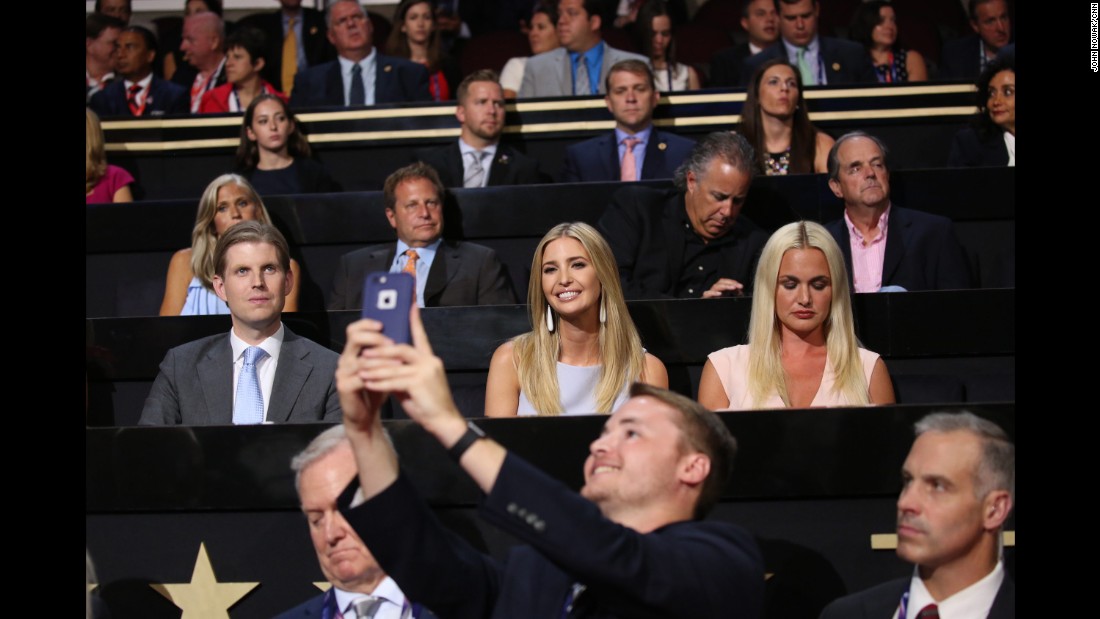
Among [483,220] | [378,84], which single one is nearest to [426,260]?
[483,220]

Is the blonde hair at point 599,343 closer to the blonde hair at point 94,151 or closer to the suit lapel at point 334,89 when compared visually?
the blonde hair at point 94,151

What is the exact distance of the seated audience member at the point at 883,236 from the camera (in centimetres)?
373

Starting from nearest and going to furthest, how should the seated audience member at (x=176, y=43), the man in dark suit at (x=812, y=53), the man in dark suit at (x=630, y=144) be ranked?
the man in dark suit at (x=630, y=144)
the man in dark suit at (x=812, y=53)
the seated audience member at (x=176, y=43)

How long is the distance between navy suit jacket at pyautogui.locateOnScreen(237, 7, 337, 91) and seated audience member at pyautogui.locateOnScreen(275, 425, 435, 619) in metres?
3.60

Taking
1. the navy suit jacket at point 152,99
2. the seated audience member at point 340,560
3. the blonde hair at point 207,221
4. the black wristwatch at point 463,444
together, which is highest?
the navy suit jacket at point 152,99

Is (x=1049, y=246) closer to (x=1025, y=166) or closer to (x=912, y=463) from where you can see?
(x=1025, y=166)

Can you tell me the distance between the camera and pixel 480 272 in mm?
3865

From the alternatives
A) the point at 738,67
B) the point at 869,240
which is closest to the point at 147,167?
the point at 738,67

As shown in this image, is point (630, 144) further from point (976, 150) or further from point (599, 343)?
point (599, 343)

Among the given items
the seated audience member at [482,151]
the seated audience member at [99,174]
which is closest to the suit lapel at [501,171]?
the seated audience member at [482,151]

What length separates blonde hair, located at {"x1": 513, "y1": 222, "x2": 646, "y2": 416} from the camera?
9.82 ft

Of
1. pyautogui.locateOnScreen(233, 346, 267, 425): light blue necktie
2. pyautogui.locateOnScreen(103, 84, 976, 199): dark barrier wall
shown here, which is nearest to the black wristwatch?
pyautogui.locateOnScreen(233, 346, 267, 425): light blue necktie

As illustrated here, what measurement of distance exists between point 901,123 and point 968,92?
0.83 feet

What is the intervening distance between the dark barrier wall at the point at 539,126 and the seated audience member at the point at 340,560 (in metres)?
2.79
